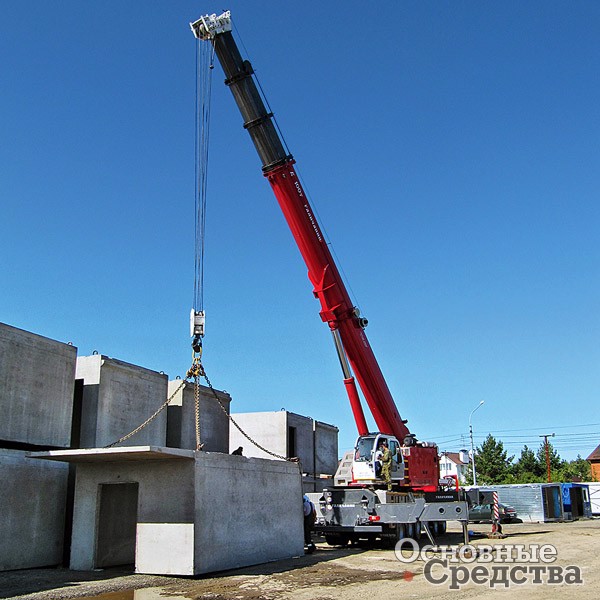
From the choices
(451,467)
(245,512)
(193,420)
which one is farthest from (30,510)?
(451,467)

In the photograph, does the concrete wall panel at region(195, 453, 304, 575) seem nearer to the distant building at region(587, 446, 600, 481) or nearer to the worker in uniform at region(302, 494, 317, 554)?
the worker in uniform at region(302, 494, 317, 554)

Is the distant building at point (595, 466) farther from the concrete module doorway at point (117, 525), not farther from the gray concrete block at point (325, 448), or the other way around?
the concrete module doorway at point (117, 525)

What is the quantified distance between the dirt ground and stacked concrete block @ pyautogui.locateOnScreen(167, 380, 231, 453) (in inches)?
280

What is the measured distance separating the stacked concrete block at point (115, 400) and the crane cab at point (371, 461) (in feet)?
19.1

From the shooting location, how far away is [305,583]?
11375 millimetres

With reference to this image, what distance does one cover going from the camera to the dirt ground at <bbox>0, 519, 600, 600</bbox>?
398 inches

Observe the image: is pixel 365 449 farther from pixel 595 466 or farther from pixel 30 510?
pixel 595 466

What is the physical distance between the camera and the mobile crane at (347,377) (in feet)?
55.2

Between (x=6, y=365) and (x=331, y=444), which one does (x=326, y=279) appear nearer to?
(x=6, y=365)

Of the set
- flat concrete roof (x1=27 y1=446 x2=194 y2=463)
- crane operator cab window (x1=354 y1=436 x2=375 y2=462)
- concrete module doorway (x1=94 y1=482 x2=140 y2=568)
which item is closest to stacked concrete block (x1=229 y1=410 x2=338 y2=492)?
crane operator cab window (x1=354 y1=436 x2=375 y2=462)

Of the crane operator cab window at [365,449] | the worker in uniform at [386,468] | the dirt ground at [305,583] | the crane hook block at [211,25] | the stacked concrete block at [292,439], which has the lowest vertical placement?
the dirt ground at [305,583]

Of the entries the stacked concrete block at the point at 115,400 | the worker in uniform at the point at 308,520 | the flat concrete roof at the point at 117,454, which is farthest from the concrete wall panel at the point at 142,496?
the worker in uniform at the point at 308,520

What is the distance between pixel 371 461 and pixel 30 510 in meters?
8.71

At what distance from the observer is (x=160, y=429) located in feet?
64.4
